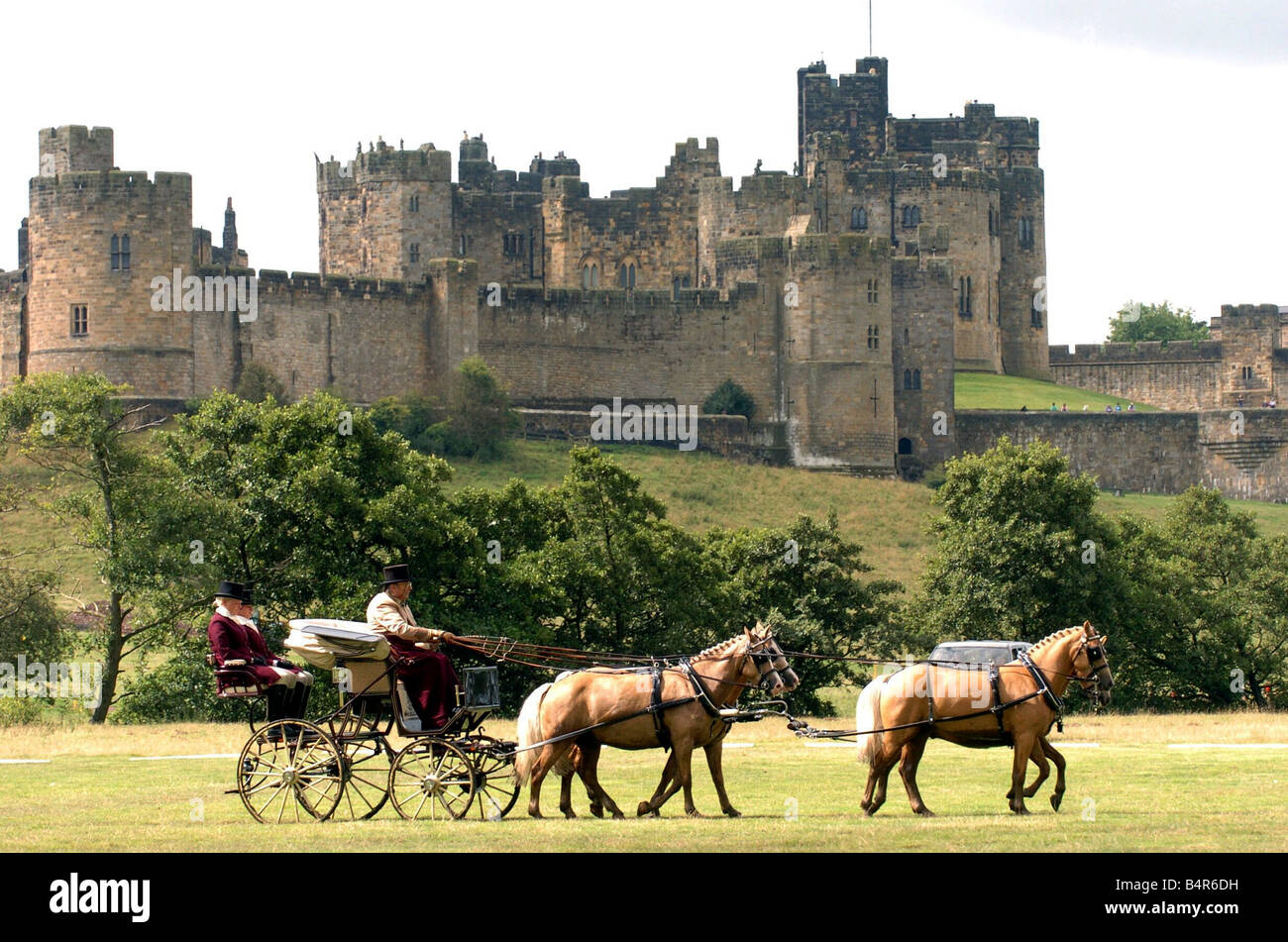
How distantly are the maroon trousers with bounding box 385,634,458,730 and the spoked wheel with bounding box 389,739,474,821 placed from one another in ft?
0.76

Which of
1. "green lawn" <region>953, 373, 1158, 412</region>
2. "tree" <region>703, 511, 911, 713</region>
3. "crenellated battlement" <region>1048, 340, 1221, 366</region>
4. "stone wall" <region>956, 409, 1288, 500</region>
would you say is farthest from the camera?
"crenellated battlement" <region>1048, 340, 1221, 366</region>

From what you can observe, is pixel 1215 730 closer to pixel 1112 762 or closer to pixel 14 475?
pixel 1112 762

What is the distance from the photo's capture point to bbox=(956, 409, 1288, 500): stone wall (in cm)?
7275

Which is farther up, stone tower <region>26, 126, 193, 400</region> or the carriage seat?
stone tower <region>26, 126, 193, 400</region>

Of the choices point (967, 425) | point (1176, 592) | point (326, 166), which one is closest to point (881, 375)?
point (967, 425)

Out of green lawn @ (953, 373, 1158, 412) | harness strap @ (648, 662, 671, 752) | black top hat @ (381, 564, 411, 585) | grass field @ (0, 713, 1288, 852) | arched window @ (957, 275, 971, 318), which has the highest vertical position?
arched window @ (957, 275, 971, 318)

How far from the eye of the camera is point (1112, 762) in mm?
22922

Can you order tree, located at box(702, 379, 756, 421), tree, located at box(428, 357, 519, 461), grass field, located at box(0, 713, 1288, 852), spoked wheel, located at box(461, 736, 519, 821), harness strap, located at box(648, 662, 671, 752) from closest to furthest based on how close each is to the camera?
grass field, located at box(0, 713, 1288, 852) → spoked wheel, located at box(461, 736, 519, 821) → harness strap, located at box(648, 662, 671, 752) → tree, located at box(428, 357, 519, 461) → tree, located at box(702, 379, 756, 421)

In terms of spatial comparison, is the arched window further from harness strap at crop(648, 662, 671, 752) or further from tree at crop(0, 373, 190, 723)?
harness strap at crop(648, 662, 671, 752)

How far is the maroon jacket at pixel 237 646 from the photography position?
16.8m

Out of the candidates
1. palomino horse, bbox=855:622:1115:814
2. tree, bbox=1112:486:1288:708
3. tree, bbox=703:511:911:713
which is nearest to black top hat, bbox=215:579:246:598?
palomino horse, bbox=855:622:1115:814

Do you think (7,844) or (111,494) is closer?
(7,844)

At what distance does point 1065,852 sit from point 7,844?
7.23 m

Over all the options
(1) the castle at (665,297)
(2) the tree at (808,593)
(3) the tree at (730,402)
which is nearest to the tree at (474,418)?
(1) the castle at (665,297)
